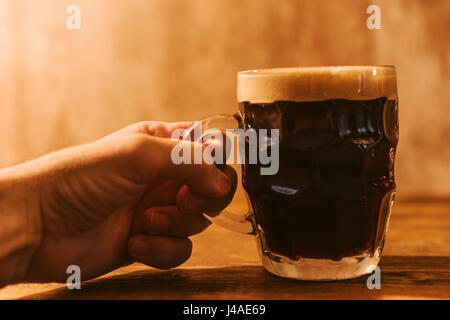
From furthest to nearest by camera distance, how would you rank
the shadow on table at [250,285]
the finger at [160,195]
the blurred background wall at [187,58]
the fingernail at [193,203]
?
the blurred background wall at [187,58] < the finger at [160,195] < the fingernail at [193,203] < the shadow on table at [250,285]

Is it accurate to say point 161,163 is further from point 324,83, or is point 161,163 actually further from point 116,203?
point 324,83

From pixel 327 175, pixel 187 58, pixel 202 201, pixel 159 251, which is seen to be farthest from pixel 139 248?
pixel 187 58

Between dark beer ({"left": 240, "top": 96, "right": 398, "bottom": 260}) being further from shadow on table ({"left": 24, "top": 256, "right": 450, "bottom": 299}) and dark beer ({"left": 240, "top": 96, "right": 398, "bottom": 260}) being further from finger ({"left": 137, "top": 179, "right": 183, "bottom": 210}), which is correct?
finger ({"left": 137, "top": 179, "right": 183, "bottom": 210})

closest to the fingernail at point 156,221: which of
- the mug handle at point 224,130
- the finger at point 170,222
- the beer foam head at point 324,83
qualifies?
the finger at point 170,222

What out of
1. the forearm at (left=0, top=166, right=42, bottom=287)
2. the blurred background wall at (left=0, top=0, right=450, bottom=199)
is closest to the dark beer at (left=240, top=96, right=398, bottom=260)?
the forearm at (left=0, top=166, right=42, bottom=287)

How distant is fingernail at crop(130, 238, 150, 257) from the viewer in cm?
78

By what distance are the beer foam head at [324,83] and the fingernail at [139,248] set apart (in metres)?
0.29

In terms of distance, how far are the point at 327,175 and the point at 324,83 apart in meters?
0.12

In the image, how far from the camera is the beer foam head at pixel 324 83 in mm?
649

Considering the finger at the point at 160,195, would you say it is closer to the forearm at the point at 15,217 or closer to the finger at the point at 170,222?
the finger at the point at 170,222

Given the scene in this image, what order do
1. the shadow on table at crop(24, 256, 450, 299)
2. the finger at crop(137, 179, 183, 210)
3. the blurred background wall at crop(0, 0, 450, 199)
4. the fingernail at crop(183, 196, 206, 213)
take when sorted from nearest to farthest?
the shadow on table at crop(24, 256, 450, 299), the fingernail at crop(183, 196, 206, 213), the finger at crop(137, 179, 183, 210), the blurred background wall at crop(0, 0, 450, 199)

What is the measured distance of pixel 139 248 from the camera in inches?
30.8

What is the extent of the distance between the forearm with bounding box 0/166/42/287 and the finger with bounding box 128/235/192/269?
0.17 m
